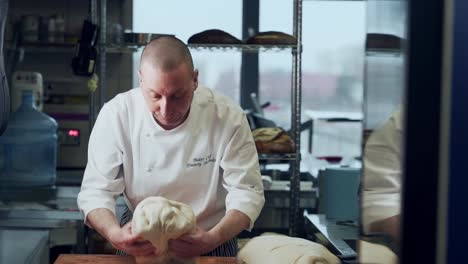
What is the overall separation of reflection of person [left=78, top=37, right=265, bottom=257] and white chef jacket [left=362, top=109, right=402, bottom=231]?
3.32 ft

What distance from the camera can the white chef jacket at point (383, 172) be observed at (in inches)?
A: 20.5

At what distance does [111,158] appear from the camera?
65.4 inches

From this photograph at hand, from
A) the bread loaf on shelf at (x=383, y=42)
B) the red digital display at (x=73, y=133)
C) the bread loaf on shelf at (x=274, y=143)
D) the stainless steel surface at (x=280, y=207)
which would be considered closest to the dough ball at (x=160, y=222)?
→ the bread loaf on shelf at (x=383, y=42)

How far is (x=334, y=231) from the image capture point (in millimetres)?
2326

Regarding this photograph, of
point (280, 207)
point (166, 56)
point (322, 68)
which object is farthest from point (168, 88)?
point (322, 68)

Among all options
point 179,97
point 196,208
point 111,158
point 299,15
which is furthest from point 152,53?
point 299,15

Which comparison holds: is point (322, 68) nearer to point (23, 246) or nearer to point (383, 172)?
point (23, 246)

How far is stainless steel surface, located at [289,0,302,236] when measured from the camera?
2.83 metres

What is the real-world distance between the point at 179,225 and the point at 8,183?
6.20 feet

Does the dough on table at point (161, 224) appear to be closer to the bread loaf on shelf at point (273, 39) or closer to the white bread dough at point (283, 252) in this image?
the white bread dough at point (283, 252)

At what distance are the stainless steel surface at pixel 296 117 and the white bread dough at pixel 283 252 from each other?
1.44m

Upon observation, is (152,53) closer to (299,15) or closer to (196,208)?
(196,208)

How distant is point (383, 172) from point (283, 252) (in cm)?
79

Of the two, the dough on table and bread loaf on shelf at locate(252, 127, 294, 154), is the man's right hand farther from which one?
bread loaf on shelf at locate(252, 127, 294, 154)
